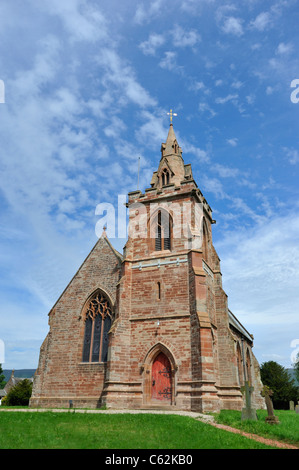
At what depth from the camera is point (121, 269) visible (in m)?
22.8

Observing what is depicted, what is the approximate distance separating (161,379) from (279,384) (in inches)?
1275

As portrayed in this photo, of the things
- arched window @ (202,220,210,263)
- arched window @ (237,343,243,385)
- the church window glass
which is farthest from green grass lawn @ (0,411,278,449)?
the church window glass

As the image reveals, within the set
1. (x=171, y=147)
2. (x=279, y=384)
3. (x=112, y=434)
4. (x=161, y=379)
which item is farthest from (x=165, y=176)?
(x=279, y=384)

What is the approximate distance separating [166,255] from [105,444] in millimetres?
13993

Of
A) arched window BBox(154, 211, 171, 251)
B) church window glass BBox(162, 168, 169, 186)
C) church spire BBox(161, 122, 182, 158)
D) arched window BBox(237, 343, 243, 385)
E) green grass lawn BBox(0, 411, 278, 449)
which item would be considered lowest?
green grass lawn BBox(0, 411, 278, 449)

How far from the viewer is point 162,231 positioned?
23.2m

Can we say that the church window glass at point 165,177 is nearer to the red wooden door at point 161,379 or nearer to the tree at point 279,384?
the red wooden door at point 161,379

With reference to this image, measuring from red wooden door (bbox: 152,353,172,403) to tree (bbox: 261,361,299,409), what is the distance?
29973 mm

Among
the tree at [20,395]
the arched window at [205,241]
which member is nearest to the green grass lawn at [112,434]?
the arched window at [205,241]

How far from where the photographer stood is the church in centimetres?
1850

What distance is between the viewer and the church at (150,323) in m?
18.5

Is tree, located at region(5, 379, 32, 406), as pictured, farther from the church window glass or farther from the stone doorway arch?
the church window glass
